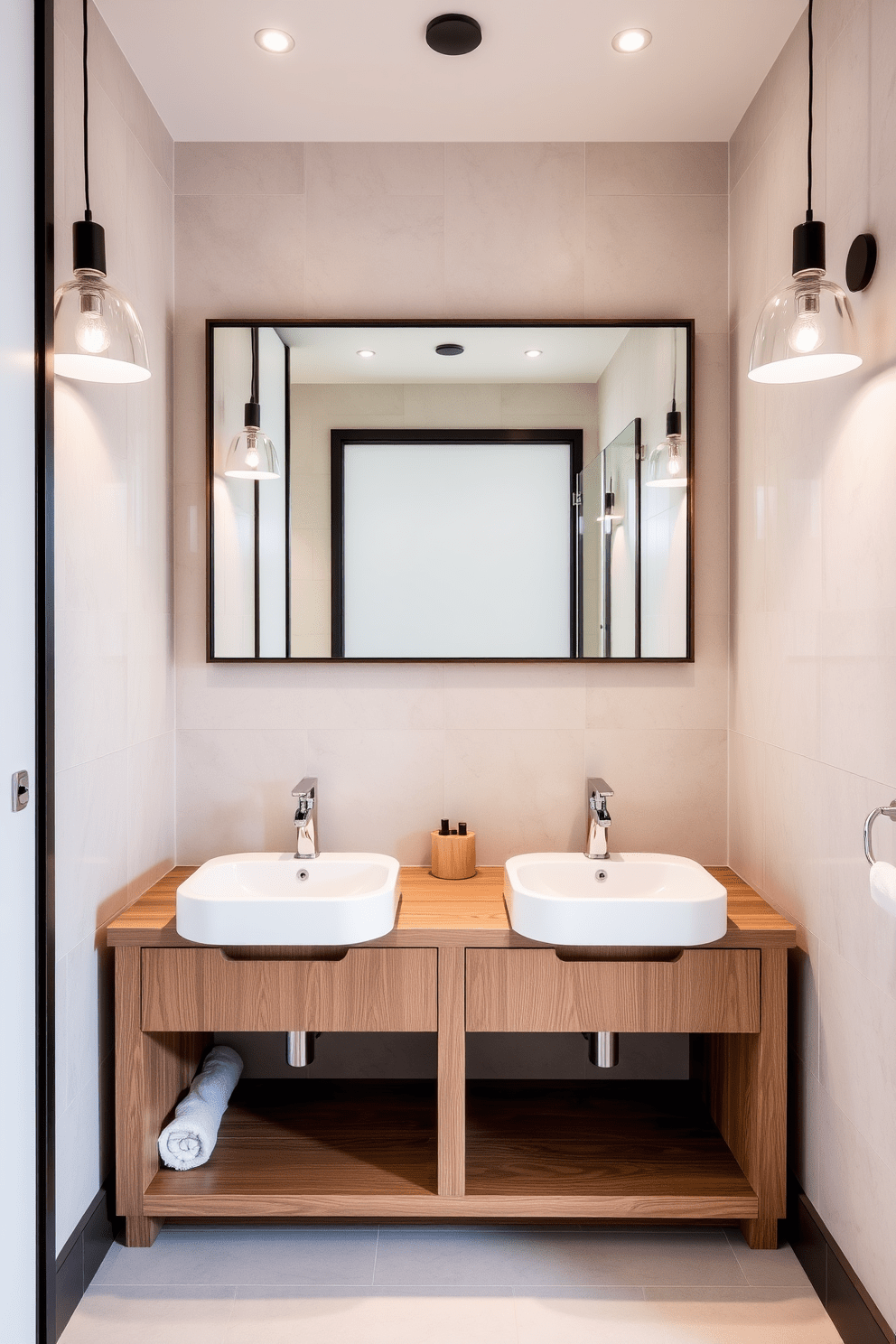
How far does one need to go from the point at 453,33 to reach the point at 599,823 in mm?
1731

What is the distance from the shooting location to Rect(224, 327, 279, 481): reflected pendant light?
222cm

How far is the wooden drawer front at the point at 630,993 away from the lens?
1.79 metres

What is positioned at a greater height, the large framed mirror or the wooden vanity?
the large framed mirror

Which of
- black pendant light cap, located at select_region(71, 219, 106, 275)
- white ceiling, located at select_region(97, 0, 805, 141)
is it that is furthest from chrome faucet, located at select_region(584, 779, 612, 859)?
white ceiling, located at select_region(97, 0, 805, 141)

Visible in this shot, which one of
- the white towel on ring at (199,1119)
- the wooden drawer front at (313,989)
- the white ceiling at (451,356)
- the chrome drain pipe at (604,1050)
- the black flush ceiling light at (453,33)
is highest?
the black flush ceiling light at (453,33)

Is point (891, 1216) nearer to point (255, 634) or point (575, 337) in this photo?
point (255, 634)

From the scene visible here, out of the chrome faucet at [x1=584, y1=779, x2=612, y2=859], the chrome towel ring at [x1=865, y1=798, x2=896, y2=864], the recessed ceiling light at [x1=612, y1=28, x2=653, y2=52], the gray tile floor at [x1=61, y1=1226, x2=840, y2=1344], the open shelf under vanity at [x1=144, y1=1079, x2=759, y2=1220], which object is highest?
the recessed ceiling light at [x1=612, y1=28, x2=653, y2=52]

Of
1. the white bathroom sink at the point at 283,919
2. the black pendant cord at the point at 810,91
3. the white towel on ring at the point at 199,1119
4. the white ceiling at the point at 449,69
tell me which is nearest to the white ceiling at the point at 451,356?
the white ceiling at the point at 449,69

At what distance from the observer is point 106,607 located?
1.84 meters

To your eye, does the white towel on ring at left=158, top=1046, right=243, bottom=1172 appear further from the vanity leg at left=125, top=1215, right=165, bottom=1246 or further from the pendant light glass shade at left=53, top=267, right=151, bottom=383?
the pendant light glass shade at left=53, top=267, right=151, bottom=383

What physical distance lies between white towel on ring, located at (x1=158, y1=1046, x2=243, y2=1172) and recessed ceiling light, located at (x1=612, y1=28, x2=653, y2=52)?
250cm

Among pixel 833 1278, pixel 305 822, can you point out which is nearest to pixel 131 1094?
pixel 305 822

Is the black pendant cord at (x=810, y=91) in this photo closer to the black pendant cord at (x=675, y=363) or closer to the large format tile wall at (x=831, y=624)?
the large format tile wall at (x=831, y=624)

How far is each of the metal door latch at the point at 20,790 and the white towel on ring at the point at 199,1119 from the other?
2.86ft
